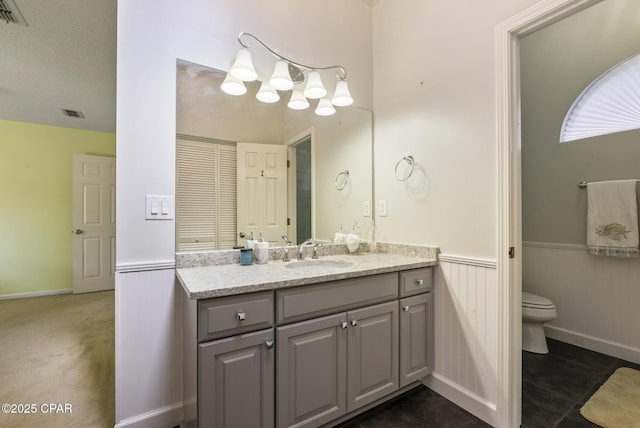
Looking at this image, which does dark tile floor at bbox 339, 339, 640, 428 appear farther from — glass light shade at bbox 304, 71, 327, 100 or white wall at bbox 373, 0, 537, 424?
glass light shade at bbox 304, 71, 327, 100

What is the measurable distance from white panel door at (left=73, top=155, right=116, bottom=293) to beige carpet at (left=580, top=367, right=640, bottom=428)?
18.3 ft

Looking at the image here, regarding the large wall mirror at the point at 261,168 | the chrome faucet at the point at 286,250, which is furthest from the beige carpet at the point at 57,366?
the chrome faucet at the point at 286,250

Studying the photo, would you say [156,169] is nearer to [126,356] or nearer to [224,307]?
[224,307]

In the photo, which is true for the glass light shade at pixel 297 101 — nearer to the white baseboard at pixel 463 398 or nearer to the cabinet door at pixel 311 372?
the cabinet door at pixel 311 372

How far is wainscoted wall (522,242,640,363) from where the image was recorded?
A: 2115mm

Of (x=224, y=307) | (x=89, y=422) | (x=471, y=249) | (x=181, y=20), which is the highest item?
(x=181, y=20)

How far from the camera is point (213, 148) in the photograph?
170cm

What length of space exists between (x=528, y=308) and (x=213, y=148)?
2658 millimetres

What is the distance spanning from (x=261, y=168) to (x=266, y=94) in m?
0.49

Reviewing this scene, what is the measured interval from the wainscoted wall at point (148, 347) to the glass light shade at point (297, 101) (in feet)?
4.28

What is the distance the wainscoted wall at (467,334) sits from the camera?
4.91ft

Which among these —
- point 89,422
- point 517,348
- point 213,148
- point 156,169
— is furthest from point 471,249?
point 89,422

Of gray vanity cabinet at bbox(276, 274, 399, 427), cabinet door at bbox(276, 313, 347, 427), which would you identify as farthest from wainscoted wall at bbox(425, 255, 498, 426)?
cabinet door at bbox(276, 313, 347, 427)

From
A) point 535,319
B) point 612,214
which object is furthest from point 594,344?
point 612,214
